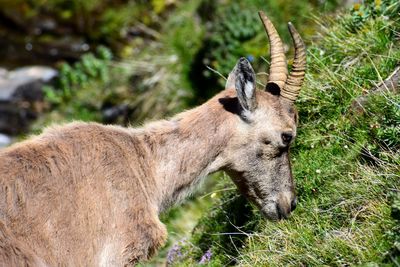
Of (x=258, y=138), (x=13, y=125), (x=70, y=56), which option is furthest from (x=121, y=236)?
(x=70, y=56)

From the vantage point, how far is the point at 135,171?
7996 mm

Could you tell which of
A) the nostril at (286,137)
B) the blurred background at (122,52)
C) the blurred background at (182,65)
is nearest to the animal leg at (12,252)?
the blurred background at (182,65)

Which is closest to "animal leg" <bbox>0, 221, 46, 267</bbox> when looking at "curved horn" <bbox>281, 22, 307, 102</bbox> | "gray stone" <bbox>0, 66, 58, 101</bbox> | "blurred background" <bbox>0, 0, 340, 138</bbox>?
"curved horn" <bbox>281, 22, 307, 102</bbox>

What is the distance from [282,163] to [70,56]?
41.7 ft

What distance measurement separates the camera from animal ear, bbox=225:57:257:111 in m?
7.90

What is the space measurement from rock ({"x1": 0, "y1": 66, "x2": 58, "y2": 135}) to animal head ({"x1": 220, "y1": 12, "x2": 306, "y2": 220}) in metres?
10.3

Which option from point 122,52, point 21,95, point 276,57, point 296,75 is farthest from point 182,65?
point 296,75

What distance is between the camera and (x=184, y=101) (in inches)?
589

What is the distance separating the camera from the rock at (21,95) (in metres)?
17.9

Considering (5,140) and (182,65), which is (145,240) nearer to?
(182,65)

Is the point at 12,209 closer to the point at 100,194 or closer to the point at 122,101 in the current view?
the point at 100,194

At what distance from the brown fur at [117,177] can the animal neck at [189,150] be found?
0.01 m

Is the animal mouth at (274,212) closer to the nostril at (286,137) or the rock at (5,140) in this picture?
the nostril at (286,137)

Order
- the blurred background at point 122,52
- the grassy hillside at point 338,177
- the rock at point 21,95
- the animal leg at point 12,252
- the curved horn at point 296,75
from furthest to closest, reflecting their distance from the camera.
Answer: the rock at point 21,95 < the blurred background at point 122,52 < the curved horn at point 296,75 < the grassy hillside at point 338,177 < the animal leg at point 12,252
